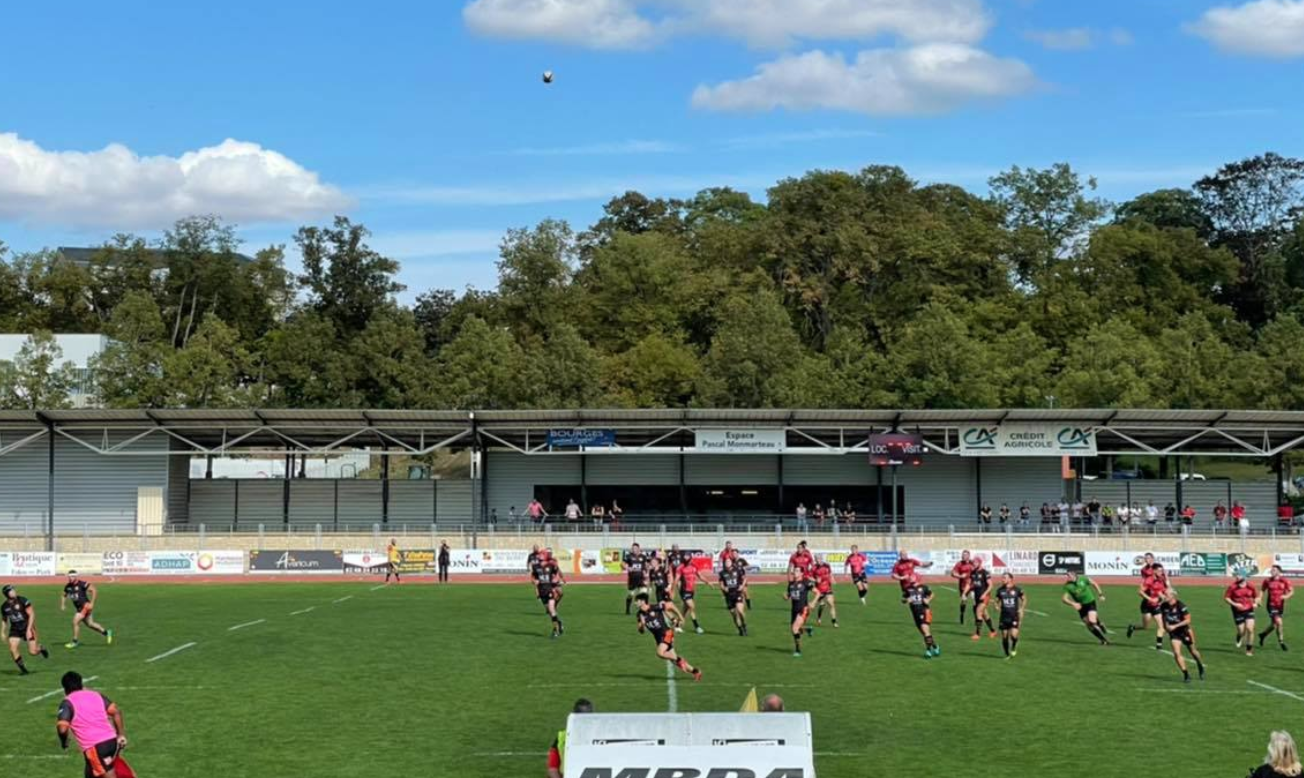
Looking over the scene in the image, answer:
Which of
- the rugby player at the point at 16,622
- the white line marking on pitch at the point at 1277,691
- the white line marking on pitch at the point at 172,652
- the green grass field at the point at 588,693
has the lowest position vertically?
the white line marking on pitch at the point at 1277,691

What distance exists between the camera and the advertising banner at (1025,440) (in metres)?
63.0

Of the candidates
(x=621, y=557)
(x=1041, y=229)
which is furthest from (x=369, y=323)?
(x=1041, y=229)

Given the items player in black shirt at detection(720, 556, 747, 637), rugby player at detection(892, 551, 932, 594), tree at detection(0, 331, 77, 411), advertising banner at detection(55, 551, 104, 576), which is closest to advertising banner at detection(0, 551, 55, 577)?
advertising banner at detection(55, 551, 104, 576)

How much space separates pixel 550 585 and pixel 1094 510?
40.1m

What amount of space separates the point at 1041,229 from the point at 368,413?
61.7 meters

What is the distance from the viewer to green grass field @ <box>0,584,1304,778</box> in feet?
59.8

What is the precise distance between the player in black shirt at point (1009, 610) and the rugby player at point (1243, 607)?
4.66 metres

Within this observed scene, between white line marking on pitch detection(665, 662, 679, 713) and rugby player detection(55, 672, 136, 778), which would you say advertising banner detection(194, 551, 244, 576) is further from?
rugby player detection(55, 672, 136, 778)

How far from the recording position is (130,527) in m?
65.0

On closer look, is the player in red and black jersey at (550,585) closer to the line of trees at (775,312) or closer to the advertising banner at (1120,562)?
the advertising banner at (1120,562)

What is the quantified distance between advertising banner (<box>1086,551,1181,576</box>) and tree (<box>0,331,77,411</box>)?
59.6m

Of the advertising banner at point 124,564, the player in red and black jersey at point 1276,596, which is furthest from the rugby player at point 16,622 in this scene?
the advertising banner at point 124,564

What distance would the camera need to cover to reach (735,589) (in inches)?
1289

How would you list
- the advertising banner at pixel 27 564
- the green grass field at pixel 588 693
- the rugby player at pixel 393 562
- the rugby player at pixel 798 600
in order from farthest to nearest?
1. the advertising banner at pixel 27 564
2. the rugby player at pixel 393 562
3. the rugby player at pixel 798 600
4. the green grass field at pixel 588 693
